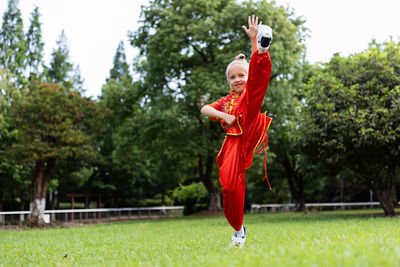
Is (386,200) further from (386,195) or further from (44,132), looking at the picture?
(44,132)

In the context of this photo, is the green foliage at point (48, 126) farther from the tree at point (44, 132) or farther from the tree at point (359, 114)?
the tree at point (359, 114)

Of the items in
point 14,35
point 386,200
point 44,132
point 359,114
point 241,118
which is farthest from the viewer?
point 14,35

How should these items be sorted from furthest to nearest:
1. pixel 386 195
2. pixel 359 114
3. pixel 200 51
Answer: pixel 200 51, pixel 386 195, pixel 359 114

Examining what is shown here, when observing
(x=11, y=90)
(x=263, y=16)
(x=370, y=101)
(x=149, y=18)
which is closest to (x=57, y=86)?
(x=11, y=90)

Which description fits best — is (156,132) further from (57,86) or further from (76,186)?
(76,186)

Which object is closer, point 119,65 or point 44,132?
point 44,132

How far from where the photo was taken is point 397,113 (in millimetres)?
12359

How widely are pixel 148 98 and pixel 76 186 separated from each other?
1410cm

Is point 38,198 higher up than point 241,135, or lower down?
lower down

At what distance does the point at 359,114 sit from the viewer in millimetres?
12758

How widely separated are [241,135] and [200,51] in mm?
17092

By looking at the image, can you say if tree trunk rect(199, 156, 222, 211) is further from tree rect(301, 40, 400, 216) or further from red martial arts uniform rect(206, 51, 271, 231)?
red martial arts uniform rect(206, 51, 271, 231)

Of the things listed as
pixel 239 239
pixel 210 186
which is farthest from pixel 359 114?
pixel 210 186

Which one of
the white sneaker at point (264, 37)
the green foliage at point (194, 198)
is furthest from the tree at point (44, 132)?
the white sneaker at point (264, 37)
